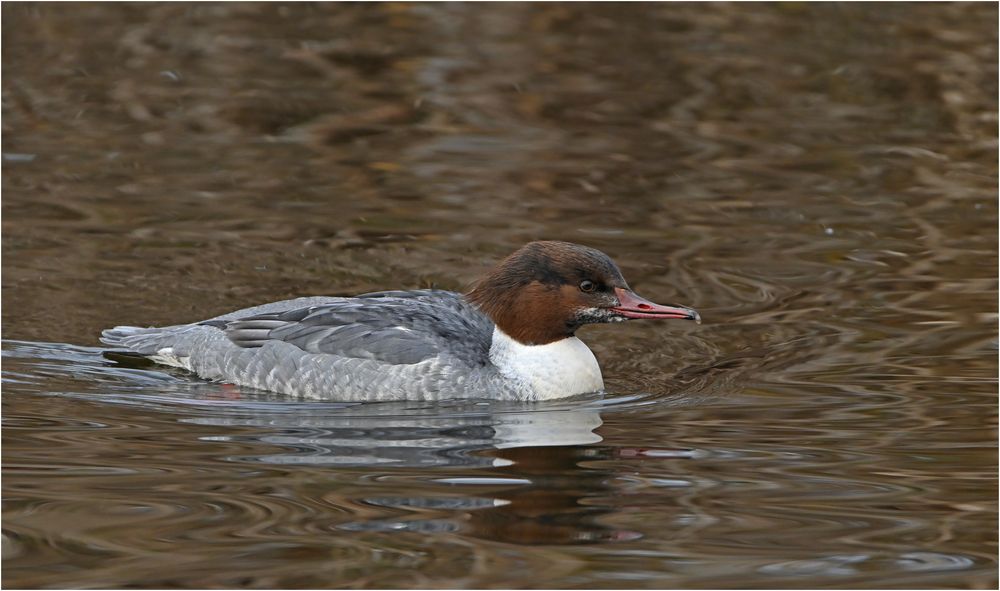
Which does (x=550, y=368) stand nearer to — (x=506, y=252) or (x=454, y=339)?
(x=454, y=339)

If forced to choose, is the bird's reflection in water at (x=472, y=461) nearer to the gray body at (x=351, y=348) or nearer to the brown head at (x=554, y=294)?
the gray body at (x=351, y=348)

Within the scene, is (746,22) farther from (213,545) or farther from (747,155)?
(213,545)

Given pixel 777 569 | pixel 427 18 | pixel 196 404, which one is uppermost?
pixel 427 18

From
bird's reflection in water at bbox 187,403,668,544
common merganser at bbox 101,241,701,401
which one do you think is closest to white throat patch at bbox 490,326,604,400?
common merganser at bbox 101,241,701,401

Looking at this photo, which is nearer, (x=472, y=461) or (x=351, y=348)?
(x=472, y=461)

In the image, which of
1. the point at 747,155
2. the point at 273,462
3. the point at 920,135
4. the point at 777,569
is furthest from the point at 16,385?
the point at 920,135

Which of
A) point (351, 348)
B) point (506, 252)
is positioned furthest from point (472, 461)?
point (506, 252)

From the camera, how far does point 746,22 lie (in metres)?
16.8

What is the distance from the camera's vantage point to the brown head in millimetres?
8297

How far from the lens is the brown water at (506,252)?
20.3 ft

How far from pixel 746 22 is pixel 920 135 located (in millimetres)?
3711

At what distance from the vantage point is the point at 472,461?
715 cm

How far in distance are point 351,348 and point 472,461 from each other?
5.32 feet

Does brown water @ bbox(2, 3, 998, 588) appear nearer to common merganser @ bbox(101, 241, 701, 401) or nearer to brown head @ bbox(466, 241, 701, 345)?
common merganser @ bbox(101, 241, 701, 401)
